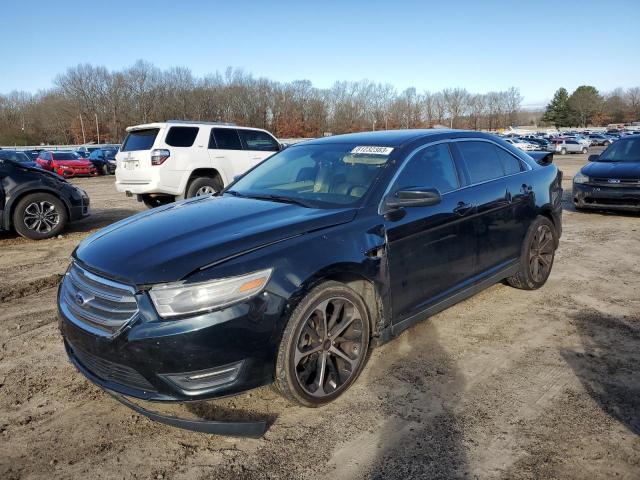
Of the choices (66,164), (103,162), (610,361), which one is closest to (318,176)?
(610,361)

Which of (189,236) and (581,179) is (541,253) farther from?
(581,179)

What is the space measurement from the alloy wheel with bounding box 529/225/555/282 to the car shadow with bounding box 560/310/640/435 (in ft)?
2.14

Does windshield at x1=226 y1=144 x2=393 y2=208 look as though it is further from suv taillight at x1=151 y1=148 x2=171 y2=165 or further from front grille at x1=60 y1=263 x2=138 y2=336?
suv taillight at x1=151 y1=148 x2=171 y2=165

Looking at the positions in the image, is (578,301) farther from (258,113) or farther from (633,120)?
(633,120)

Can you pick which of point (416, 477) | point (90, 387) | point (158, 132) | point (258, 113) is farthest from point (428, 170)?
point (258, 113)

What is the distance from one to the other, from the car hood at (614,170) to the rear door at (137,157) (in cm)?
860

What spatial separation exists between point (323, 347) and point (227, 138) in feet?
27.7

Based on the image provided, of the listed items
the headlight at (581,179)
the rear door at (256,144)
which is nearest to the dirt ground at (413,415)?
the headlight at (581,179)

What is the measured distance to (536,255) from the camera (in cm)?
509

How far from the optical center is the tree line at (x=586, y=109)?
114188 millimetres

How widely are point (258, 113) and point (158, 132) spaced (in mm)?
84055

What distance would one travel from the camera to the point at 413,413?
299 cm

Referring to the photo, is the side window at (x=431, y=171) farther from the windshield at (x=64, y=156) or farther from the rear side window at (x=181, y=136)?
the windshield at (x=64, y=156)

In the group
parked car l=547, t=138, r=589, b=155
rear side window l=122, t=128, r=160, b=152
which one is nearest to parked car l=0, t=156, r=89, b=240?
rear side window l=122, t=128, r=160, b=152
